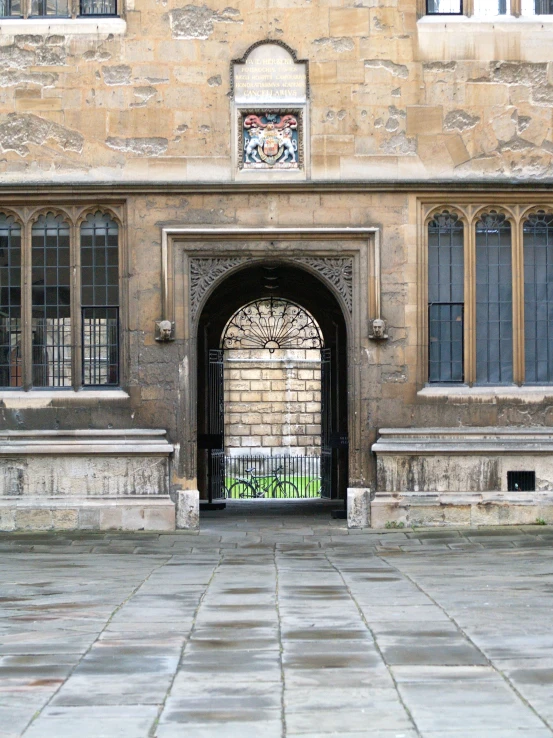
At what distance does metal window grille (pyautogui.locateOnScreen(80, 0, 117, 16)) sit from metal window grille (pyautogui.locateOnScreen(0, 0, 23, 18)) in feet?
3.01

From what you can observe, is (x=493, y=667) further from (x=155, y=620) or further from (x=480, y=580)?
(x=480, y=580)

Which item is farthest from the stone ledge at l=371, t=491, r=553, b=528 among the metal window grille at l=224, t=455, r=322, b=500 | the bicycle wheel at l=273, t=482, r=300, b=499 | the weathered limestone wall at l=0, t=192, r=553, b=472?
the bicycle wheel at l=273, t=482, r=300, b=499

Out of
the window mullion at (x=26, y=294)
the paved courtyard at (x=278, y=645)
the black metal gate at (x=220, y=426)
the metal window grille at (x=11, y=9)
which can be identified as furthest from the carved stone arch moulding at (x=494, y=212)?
the metal window grille at (x=11, y=9)

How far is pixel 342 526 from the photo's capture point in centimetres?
1784

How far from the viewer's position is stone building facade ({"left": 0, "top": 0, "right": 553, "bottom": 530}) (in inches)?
681

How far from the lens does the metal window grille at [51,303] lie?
690 inches

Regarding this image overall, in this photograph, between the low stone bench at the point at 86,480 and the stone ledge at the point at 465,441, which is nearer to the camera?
the low stone bench at the point at 86,480

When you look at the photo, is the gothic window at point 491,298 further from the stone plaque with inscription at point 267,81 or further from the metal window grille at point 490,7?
the metal window grille at point 490,7

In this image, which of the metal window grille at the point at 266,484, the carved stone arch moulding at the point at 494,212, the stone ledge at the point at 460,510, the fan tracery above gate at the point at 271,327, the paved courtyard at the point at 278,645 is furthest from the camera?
the metal window grille at the point at 266,484

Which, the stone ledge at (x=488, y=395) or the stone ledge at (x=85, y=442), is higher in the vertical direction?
the stone ledge at (x=488, y=395)

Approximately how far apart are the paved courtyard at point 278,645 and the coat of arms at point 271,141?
5915 millimetres

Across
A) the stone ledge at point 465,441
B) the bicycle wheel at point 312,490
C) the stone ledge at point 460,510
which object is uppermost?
the stone ledge at point 465,441

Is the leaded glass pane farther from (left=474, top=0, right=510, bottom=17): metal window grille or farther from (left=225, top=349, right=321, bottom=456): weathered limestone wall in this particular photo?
(left=225, top=349, right=321, bottom=456): weathered limestone wall

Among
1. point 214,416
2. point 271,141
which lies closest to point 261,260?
point 271,141
